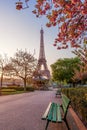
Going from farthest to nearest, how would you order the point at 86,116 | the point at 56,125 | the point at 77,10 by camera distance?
the point at 56,125 → the point at 86,116 → the point at 77,10

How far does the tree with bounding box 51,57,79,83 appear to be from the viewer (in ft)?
220

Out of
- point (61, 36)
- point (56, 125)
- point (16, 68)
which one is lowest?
point (56, 125)

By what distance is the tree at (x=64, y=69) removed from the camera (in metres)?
67.1

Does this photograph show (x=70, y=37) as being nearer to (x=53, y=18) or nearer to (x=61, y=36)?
(x=61, y=36)

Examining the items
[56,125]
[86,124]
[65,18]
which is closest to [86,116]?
[86,124]

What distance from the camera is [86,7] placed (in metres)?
5.38

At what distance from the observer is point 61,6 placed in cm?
565

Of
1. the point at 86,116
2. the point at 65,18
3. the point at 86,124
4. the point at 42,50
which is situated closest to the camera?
the point at 65,18

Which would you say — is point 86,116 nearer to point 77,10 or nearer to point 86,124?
point 86,124

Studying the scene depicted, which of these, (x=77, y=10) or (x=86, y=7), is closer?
(x=86, y=7)

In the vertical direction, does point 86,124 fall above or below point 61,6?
below

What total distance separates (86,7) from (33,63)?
2060 inches

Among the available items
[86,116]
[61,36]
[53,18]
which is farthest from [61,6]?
[86,116]

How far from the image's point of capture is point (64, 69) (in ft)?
229
